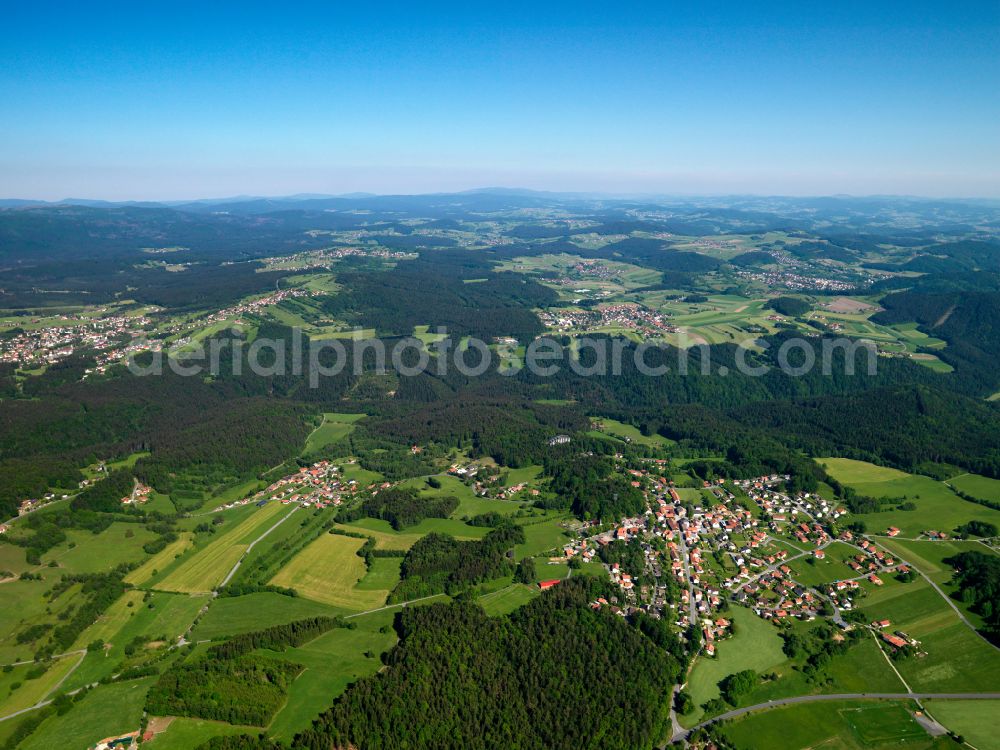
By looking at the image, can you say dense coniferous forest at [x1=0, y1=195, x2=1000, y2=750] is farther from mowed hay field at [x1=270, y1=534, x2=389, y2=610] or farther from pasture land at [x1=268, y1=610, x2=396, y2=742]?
mowed hay field at [x1=270, y1=534, x2=389, y2=610]

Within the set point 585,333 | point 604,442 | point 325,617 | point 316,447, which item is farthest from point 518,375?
point 325,617

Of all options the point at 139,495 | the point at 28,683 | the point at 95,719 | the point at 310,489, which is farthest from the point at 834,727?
the point at 139,495

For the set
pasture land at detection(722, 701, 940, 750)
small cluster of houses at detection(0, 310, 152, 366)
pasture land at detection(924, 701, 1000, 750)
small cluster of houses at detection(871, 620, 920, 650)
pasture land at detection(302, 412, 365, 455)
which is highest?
small cluster of houses at detection(0, 310, 152, 366)

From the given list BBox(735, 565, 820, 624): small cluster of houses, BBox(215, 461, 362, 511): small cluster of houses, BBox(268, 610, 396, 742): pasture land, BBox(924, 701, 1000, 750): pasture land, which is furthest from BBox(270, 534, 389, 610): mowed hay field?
BBox(924, 701, 1000, 750): pasture land

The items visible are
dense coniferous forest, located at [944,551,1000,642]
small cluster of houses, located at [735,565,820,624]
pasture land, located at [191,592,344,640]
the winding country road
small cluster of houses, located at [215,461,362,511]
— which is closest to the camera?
the winding country road

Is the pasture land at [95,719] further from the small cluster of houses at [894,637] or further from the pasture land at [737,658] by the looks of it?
the small cluster of houses at [894,637]

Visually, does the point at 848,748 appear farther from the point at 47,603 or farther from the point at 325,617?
the point at 47,603
